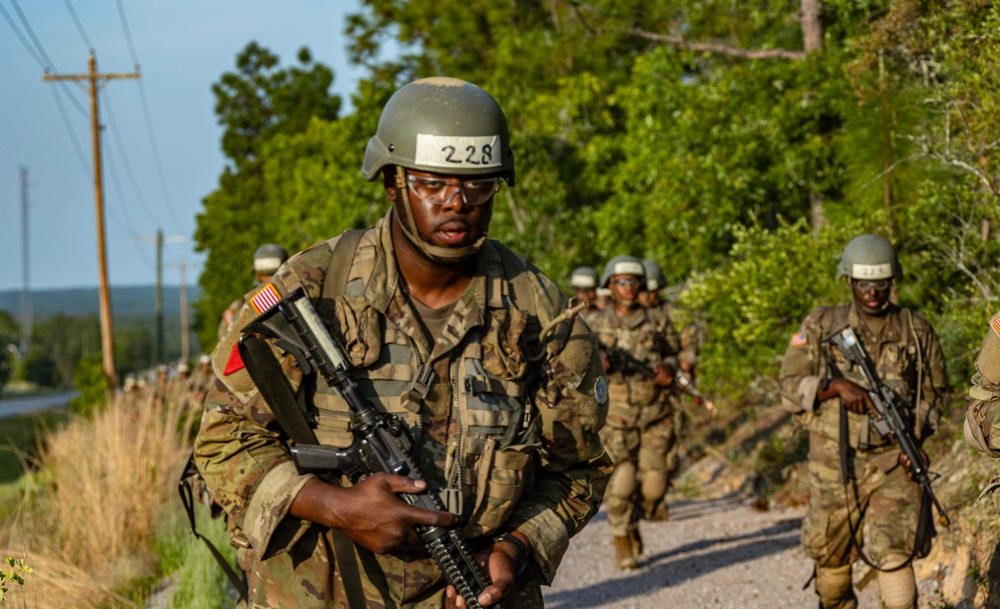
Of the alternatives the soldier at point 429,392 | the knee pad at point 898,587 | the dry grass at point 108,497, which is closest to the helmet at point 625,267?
the dry grass at point 108,497

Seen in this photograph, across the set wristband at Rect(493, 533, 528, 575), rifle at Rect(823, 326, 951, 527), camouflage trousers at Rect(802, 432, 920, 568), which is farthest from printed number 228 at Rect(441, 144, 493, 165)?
camouflage trousers at Rect(802, 432, 920, 568)

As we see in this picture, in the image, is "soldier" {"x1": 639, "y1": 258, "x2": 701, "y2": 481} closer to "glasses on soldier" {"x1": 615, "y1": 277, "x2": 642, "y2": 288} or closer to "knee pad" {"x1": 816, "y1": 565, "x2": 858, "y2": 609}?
"glasses on soldier" {"x1": 615, "y1": 277, "x2": 642, "y2": 288}

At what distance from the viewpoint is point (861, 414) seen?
653 cm

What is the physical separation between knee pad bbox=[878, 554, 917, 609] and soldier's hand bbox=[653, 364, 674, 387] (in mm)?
4367

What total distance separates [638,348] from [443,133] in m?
7.90

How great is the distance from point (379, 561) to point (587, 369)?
0.74 meters

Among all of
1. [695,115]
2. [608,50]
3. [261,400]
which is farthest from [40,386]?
[261,400]

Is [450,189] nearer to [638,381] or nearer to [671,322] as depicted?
[638,381]

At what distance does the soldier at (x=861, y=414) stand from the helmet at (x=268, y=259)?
14.0 ft

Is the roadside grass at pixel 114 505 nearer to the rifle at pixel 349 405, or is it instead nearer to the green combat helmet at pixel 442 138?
the rifle at pixel 349 405

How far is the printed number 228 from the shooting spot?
3.16m

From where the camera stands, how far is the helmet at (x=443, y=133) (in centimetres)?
317

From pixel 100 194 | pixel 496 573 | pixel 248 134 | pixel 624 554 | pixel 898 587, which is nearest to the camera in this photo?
pixel 496 573

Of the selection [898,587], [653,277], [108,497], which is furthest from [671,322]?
[108,497]
